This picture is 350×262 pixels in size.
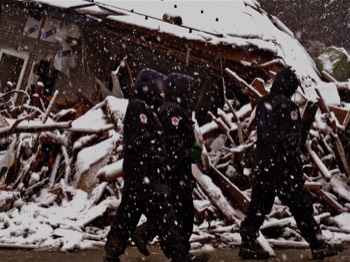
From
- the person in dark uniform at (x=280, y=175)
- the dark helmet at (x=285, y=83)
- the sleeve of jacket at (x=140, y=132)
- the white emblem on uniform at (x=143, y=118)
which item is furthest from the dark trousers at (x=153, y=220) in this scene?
the dark helmet at (x=285, y=83)

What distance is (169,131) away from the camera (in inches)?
207

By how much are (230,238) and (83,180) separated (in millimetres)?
A: 2562

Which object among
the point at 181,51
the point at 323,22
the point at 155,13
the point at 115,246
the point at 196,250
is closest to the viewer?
the point at 115,246

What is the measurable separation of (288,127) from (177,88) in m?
1.22

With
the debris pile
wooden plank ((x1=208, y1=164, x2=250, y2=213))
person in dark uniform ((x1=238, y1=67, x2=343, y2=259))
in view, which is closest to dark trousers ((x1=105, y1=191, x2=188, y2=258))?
person in dark uniform ((x1=238, y1=67, x2=343, y2=259))

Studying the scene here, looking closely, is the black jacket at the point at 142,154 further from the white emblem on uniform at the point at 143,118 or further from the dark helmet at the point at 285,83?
the dark helmet at the point at 285,83

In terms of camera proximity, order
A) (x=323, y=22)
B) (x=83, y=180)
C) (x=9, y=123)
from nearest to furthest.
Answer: (x=83, y=180) → (x=9, y=123) → (x=323, y=22)

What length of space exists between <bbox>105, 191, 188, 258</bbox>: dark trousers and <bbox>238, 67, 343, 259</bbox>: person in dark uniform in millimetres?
971

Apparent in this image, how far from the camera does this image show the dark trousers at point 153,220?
4633 millimetres

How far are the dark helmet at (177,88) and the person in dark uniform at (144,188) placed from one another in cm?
60

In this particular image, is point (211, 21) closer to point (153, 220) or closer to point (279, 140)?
point (279, 140)

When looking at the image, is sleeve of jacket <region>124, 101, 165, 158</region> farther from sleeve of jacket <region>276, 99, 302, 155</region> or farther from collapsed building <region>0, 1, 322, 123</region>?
collapsed building <region>0, 1, 322, 123</region>

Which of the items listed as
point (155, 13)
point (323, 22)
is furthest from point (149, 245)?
point (323, 22)

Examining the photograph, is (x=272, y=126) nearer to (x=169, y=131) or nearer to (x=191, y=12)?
(x=169, y=131)
